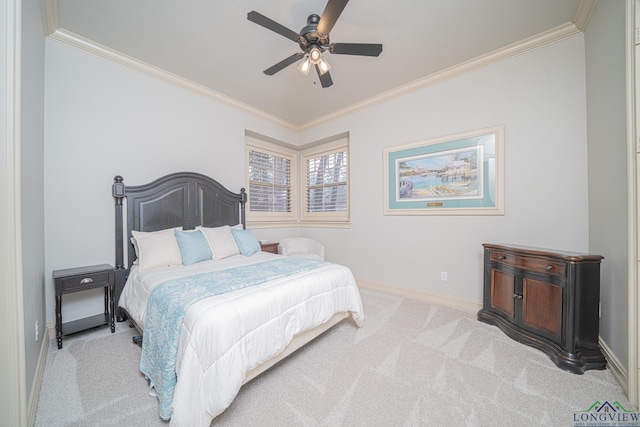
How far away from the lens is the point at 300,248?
413cm

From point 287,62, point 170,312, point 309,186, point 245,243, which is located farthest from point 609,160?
point 309,186

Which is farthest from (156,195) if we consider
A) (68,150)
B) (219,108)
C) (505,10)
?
(505,10)

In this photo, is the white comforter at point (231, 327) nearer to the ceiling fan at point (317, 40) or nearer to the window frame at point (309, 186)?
the ceiling fan at point (317, 40)

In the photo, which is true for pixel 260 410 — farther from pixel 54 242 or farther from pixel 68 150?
pixel 68 150

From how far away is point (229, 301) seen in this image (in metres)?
1.47

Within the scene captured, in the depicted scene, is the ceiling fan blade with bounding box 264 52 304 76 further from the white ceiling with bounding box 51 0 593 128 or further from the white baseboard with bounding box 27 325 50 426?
the white baseboard with bounding box 27 325 50 426

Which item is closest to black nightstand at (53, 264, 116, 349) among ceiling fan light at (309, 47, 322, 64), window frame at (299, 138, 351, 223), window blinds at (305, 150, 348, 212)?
ceiling fan light at (309, 47, 322, 64)

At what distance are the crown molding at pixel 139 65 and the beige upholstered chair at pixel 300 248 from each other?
2324 millimetres

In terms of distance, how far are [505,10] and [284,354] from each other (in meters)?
3.48

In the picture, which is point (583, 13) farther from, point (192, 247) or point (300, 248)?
point (192, 247)

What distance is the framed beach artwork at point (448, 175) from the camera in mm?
2670

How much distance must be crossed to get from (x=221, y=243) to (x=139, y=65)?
2.32m

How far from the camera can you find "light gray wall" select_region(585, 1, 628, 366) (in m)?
1.65

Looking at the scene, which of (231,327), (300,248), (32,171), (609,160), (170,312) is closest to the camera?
(231,327)
